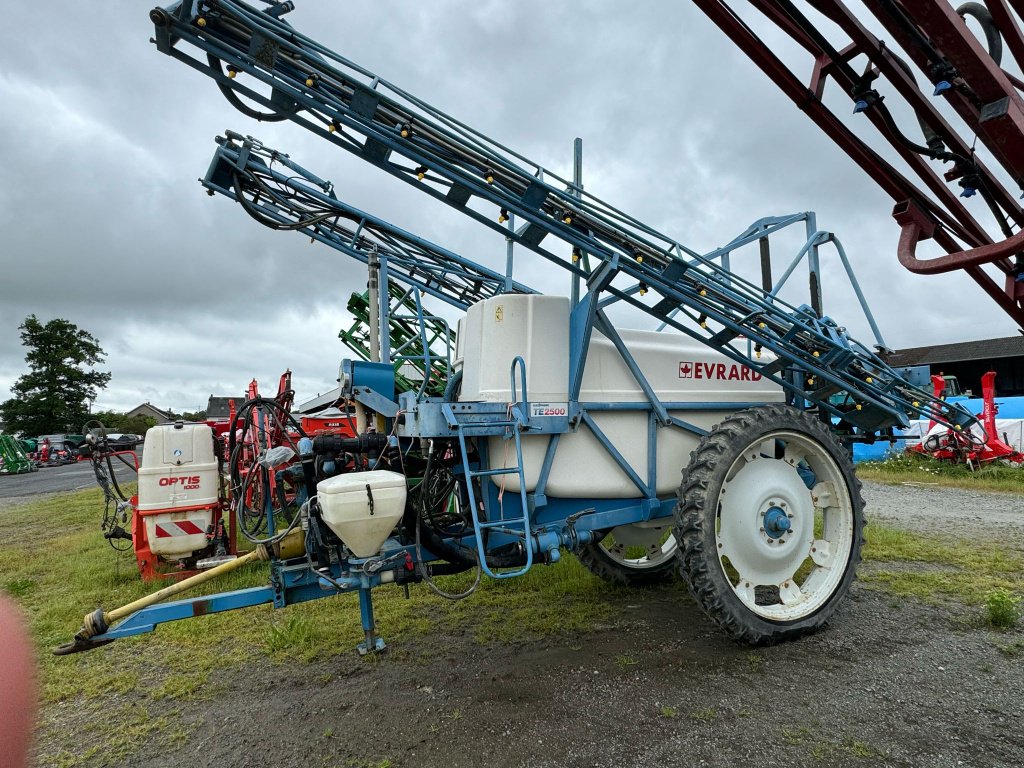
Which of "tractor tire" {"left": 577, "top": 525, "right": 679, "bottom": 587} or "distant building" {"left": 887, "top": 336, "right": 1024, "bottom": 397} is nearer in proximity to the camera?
"tractor tire" {"left": 577, "top": 525, "right": 679, "bottom": 587}

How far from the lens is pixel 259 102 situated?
9.75 feet

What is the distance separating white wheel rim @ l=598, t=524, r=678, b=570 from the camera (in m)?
4.91

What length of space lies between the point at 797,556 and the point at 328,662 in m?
3.11

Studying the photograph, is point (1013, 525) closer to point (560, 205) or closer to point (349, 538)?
point (560, 205)

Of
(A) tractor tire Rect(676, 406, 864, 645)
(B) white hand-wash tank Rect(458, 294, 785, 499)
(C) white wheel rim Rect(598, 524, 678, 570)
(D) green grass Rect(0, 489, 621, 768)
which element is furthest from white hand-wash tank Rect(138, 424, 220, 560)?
(A) tractor tire Rect(676, 406, 864, 645)

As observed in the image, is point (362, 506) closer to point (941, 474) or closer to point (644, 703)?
point (644, 703)

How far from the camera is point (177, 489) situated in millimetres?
5590

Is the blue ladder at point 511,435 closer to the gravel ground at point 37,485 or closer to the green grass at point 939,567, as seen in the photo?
the green grass at point 939,567

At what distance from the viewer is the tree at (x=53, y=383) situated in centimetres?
4566

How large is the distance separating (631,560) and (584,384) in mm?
2216

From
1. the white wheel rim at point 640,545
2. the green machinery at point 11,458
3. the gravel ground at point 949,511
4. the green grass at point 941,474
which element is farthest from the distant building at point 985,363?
the green machinery at point 11,458

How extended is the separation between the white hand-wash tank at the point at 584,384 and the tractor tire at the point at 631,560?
109cm

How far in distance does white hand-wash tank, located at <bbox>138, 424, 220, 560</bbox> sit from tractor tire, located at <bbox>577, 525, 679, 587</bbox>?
3.43m

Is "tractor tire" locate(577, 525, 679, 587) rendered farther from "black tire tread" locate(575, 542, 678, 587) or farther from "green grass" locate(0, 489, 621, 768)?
"green grass" locate(0, 489, 621, 768)
